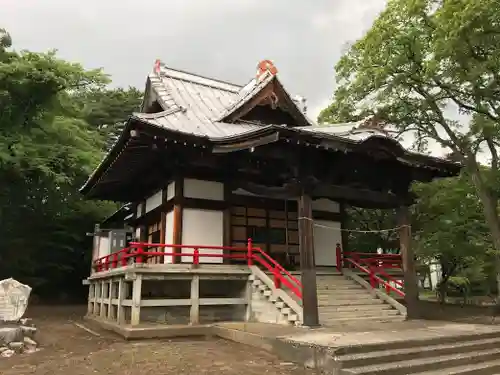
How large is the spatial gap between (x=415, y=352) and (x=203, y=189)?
27.2 feet

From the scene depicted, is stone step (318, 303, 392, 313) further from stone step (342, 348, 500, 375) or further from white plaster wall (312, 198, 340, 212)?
white plaster wall (312, 198, 340, 212)

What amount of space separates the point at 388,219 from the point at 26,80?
68.9ft

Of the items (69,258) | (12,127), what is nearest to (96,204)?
(69,258)

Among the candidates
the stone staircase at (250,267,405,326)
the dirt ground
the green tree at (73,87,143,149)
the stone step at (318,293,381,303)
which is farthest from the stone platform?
the green tree at (73,87,143,149)

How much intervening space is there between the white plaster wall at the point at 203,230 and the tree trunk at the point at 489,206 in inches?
430

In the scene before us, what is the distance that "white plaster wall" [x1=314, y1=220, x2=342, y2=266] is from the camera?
15562 mm

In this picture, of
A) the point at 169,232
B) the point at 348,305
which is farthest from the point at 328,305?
the point at 169,232

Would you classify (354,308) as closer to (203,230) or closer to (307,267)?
(307,267)

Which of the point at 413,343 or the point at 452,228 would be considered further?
the point at 452,228

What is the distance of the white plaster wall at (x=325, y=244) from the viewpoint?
15562 millimetres

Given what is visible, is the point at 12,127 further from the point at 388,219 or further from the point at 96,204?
the point at 388,219

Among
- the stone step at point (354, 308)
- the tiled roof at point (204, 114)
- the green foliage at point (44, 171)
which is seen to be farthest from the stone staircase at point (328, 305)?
the green foliage at point (44, 171)

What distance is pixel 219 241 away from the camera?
45.4ft

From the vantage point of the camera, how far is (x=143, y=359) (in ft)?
27.9
